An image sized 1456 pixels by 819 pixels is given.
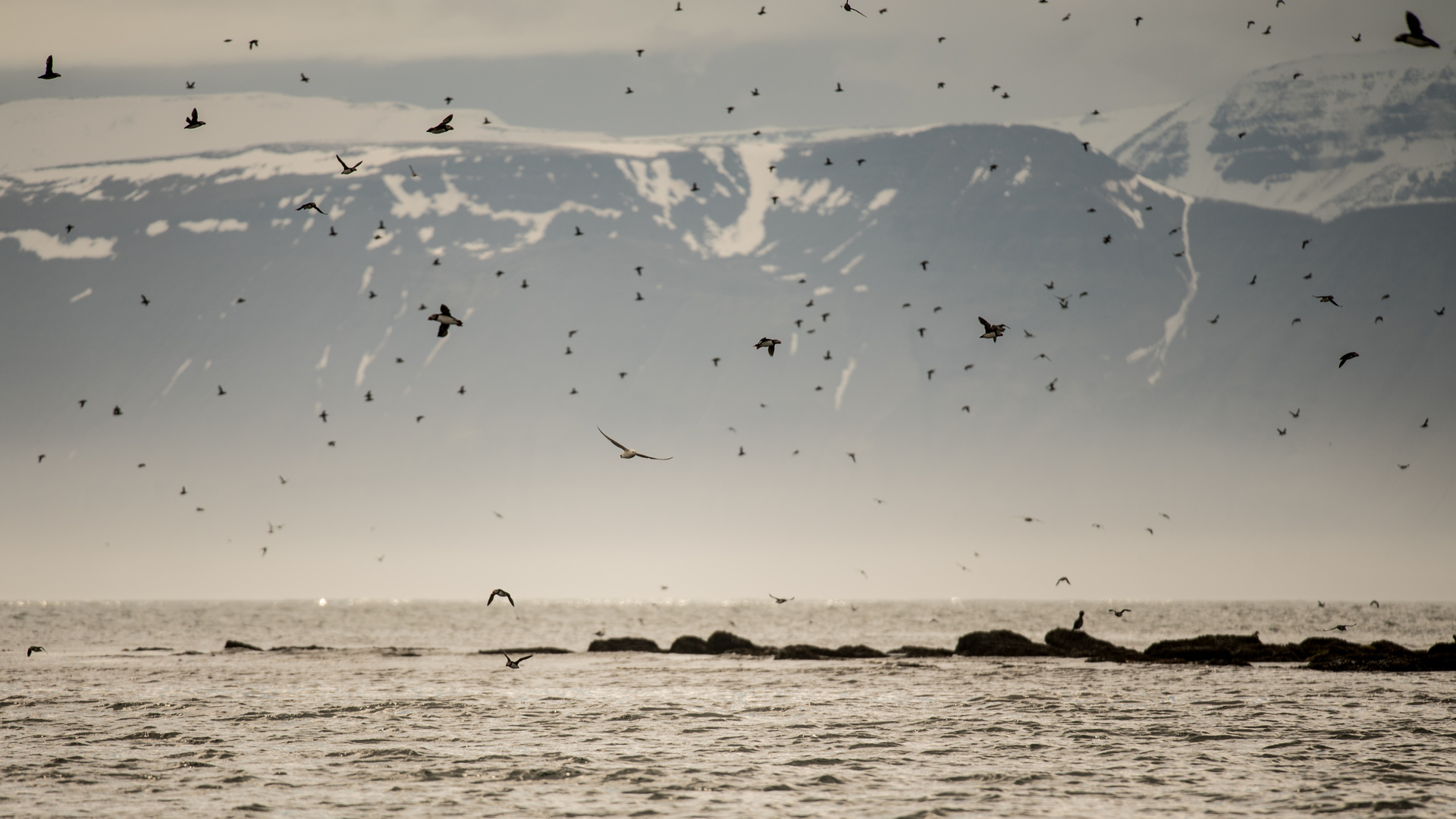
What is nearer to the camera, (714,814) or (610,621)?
(714,814)

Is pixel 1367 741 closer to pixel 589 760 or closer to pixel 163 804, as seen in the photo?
pixel 589 760

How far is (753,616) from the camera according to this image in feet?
549

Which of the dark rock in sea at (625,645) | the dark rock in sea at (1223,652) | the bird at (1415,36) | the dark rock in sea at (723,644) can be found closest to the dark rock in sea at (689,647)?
the dark rock in sea at (723,644)

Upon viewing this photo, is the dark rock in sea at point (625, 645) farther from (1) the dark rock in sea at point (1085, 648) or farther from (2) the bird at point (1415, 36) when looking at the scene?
(2) the bird at point (1415, 36)

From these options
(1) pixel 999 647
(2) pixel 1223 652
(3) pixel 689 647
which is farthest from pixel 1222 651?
(3) pixel 689 647

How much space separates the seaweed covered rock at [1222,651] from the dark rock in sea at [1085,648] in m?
1.25

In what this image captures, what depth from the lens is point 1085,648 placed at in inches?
2539

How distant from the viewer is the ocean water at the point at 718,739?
25.7m

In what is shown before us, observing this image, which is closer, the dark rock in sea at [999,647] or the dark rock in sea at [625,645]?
the dark rock in sea at [999,647]

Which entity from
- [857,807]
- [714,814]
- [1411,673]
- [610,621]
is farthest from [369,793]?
[610,621]

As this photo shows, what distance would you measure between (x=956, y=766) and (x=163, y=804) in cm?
1787

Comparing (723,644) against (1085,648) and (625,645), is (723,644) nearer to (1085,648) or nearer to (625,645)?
(625,645)

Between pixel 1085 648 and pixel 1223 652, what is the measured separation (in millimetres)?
7276

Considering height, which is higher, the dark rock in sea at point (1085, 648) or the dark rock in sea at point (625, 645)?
the dark rock in sea at point (1085, 648)
